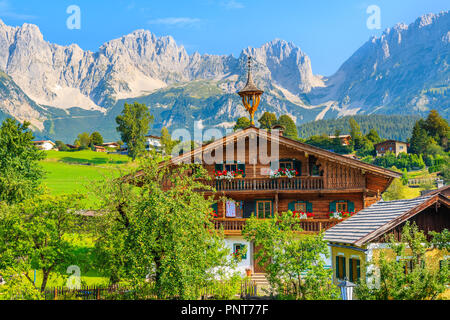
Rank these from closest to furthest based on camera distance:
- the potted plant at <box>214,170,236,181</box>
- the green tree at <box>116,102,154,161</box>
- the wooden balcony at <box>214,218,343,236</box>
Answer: the wooden balcony at <box>214,218,343,236</box>
the potted plant at <box>214,170,236,181</box>
the green tree at <box>116,102,154,161</box>

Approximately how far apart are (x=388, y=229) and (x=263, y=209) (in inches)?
539

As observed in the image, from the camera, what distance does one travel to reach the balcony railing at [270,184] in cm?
3203

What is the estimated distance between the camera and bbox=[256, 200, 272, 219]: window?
109 feet

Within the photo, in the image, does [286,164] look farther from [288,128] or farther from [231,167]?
[288,128]

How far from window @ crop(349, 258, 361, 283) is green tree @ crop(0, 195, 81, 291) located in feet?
42.4

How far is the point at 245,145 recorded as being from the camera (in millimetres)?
33875

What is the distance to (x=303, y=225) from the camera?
→ 102ft

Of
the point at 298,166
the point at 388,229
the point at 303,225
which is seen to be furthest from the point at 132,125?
the point at 388,229

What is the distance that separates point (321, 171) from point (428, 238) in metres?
12.0

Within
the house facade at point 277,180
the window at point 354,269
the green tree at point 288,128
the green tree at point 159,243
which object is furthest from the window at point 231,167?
the green tree at point 288,128

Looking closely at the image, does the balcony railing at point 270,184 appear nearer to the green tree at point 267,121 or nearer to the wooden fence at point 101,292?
the wooden fence at point 101,292

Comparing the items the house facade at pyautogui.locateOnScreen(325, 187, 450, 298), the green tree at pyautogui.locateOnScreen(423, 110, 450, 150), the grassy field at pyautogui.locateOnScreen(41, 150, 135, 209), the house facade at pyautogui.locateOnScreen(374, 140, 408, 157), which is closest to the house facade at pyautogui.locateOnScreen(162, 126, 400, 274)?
the house facade at pyautogui.locateOnScreen(325, 187, 450, 298)

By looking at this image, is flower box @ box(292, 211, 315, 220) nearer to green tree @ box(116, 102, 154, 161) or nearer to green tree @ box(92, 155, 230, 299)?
green tree @ box(92, 155, 230, 299)

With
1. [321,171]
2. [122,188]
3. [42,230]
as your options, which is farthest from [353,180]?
[42,230]
